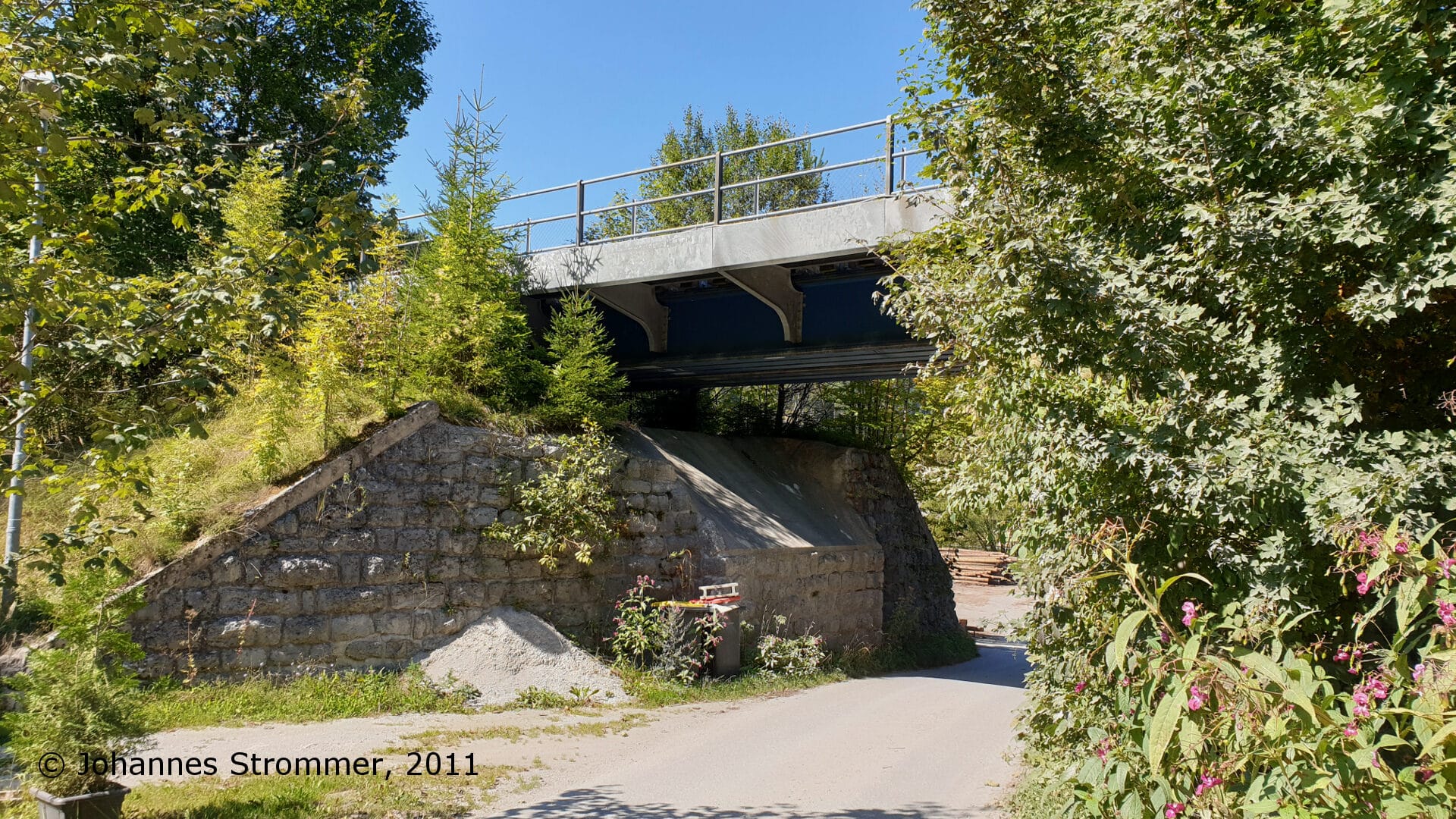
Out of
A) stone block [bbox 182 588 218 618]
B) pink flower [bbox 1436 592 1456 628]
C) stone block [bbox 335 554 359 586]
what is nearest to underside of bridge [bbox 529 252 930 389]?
stone block [bbox 335 554 359 586]

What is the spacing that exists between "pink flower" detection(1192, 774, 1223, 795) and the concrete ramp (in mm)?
9162

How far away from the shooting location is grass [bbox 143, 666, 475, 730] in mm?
8008

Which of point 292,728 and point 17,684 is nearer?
point 17,684

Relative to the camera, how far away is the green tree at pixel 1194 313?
4004 millimetres

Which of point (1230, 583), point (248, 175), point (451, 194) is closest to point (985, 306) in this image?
point (1230, 583)

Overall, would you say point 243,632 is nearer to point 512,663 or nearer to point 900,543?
point 512,663

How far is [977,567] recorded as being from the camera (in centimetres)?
3266

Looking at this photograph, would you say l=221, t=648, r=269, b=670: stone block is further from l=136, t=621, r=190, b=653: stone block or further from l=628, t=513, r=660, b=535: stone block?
l=628, t=513, r=660, b=535: stone block

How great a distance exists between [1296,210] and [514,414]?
9.32 m

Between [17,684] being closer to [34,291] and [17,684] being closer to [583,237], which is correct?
[34,291]

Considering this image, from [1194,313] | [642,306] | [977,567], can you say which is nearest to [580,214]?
[642,306]

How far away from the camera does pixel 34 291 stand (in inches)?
173

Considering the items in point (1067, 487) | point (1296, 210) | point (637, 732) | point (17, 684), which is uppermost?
point (1296, 210)

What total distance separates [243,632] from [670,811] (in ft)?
16.2
